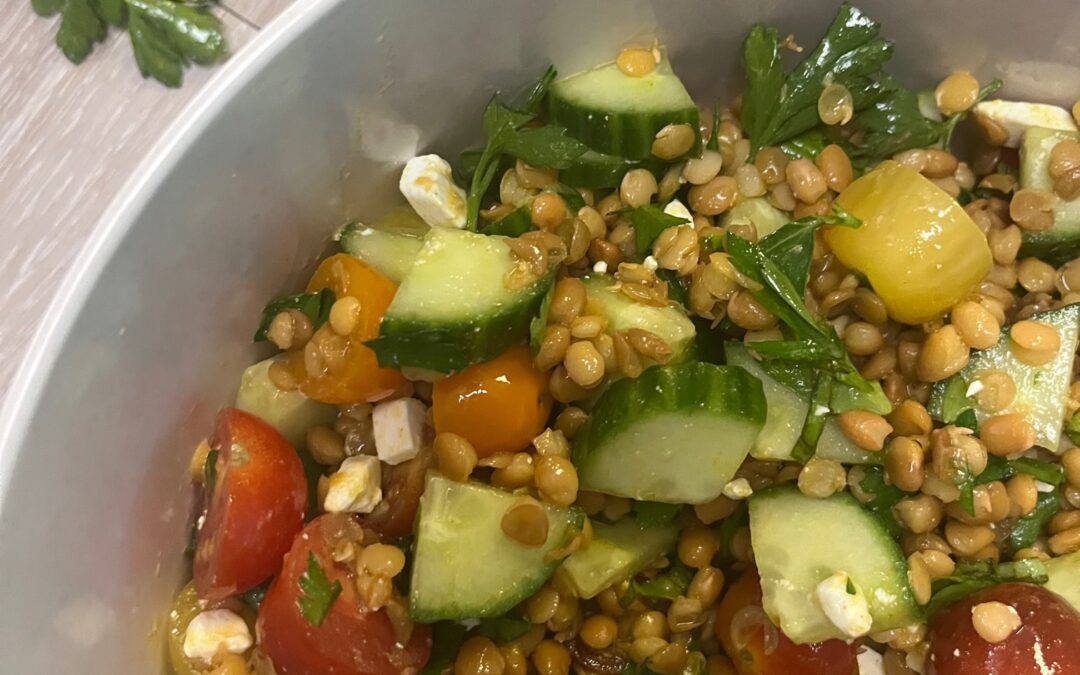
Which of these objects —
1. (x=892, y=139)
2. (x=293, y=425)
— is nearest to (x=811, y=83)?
(x=892, y=139)

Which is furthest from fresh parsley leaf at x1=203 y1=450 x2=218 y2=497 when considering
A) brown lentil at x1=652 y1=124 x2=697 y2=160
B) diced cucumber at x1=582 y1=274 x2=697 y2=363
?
brown lentil at x1=652 y1=124 x2=697 y2=160

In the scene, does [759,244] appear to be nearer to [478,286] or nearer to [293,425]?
[478,286]

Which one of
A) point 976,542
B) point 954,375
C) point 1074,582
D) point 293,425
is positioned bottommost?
point 1074,582

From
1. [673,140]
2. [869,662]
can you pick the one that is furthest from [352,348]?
[869,662]

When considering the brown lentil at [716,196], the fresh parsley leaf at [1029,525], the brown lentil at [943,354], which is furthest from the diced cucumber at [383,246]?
the fresh parsley leaf at [1029,525]

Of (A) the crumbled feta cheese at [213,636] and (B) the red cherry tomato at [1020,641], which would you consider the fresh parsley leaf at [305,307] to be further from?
(B) the red cherry tomato at [1020,641]

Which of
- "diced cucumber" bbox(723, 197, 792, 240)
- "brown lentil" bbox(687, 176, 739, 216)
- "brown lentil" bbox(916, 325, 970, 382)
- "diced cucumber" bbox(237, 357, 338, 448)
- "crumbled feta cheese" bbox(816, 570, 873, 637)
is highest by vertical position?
"diced cucumber" bbox(237, 357, 338, 448)

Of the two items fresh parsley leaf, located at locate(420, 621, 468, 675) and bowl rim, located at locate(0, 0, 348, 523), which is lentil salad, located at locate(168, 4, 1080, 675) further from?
bowl rim, located at locate(0, 0, 348, 523)
